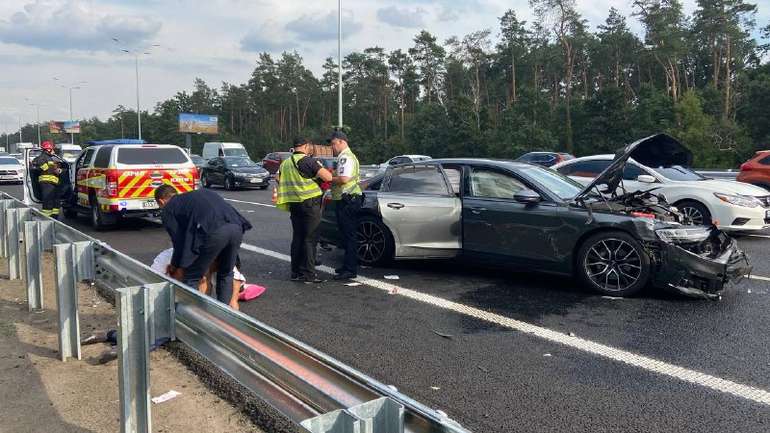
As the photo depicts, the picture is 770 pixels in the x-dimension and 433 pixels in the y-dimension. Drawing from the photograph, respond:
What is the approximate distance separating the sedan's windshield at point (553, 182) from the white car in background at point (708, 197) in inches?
105

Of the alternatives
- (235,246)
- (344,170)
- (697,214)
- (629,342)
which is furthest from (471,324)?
(697,214)

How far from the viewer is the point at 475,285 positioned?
Answer: 7129mm

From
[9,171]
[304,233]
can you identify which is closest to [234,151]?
[9,171]

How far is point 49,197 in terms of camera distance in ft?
38.7

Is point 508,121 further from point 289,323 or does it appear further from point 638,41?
point 289,323

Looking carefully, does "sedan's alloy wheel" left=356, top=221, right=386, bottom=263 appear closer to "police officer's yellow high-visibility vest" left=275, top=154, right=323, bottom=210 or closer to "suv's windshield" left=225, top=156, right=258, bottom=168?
"police officer's yellow high-visibility vest" left=275, top=154, right=323, bottom=210

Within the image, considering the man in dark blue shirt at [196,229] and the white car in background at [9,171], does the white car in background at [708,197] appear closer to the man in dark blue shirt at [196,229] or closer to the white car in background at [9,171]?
the man in dark blue shirt at [196,229]

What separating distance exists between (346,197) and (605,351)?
363cm

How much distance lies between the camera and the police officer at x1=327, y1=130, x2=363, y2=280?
739 centimetres

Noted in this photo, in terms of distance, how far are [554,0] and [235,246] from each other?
52412 millimetres

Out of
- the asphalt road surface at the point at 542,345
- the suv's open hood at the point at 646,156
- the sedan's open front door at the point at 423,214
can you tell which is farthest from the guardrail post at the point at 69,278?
the suv's open hood at the point at 646,156

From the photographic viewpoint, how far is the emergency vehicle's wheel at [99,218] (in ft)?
39.4

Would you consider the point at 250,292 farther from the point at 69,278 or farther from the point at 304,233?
the point at 69,278

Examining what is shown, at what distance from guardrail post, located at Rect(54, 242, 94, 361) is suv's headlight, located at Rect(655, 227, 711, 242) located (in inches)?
202
